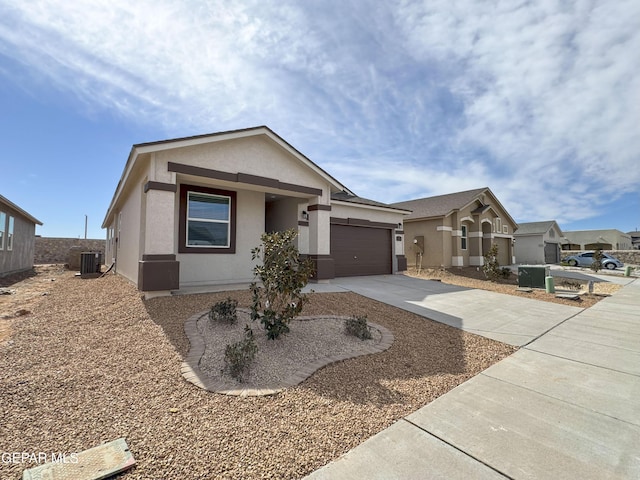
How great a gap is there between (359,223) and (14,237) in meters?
17.8

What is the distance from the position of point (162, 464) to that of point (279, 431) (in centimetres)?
94

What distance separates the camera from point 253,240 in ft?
32.9

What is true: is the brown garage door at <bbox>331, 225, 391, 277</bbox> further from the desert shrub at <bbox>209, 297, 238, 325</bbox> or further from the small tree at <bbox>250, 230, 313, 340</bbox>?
the small tree at <bbox>250, 230, 313, 340</bbox>

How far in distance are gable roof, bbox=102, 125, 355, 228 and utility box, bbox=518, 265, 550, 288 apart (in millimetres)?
7903

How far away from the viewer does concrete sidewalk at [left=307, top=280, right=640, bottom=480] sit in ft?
7.55

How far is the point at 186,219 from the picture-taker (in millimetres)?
8766

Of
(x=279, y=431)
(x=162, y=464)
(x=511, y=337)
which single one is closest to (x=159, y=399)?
(x=162, y=464)

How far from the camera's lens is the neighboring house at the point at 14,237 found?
1376cm

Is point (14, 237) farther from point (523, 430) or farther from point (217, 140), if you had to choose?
point (523, 430)

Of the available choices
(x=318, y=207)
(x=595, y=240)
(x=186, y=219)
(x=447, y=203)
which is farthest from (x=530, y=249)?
(x=186, y=219)

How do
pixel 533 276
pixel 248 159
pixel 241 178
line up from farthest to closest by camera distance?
pixel 533 276, pixel 248 159, pixel 241 178

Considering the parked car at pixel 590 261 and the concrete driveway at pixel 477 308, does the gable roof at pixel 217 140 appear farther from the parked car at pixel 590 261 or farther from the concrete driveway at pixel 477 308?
the parked car at pixel 590 261

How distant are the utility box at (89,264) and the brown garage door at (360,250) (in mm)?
11486

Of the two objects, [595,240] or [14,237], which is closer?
[14,237]
